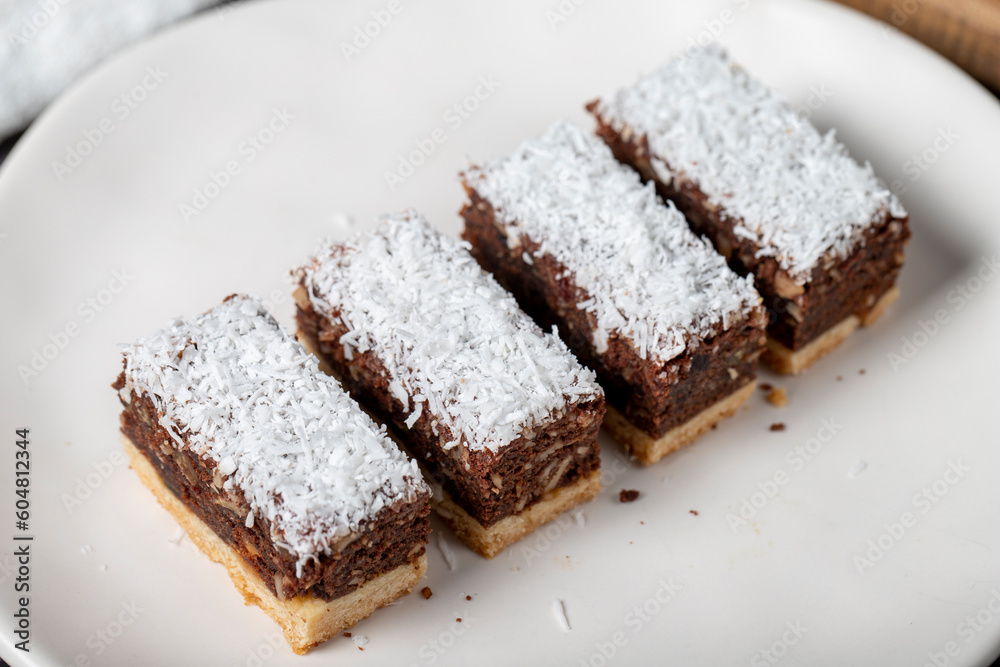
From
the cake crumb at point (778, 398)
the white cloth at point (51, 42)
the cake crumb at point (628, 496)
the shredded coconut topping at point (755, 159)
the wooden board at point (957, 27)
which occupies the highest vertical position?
the white cloth at point (51, 42)

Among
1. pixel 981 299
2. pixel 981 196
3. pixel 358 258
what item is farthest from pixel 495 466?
pixel 981 196

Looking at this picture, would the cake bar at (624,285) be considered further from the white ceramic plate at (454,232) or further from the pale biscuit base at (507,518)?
the pale biscuit base at (507,518)

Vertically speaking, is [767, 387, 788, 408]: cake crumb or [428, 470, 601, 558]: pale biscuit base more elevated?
[428, 470, 601, 558]: pale biscuit base

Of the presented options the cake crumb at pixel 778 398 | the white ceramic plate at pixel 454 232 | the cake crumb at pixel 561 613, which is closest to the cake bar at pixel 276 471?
the white ceramic plate at pixel 454 232

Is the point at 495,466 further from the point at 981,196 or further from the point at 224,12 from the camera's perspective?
the point at 224,12

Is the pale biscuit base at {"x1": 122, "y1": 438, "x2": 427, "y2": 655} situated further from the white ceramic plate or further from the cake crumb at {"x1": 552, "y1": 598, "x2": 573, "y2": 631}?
the cake crumb at {"x1": 552, "y1": 598, "x2": 573, "y2": 631}

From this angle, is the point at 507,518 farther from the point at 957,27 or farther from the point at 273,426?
the point at 957,27

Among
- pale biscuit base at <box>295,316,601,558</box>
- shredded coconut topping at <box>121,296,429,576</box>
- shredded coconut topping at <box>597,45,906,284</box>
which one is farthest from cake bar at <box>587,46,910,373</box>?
shredded coconut topping at <box>121,296,429,576</box>

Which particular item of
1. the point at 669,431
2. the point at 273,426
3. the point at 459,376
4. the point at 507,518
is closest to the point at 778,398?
the point at 669,431
